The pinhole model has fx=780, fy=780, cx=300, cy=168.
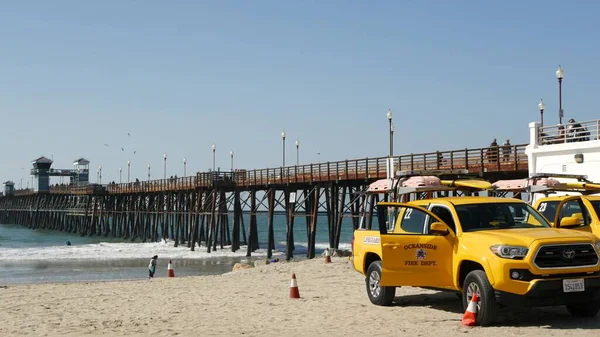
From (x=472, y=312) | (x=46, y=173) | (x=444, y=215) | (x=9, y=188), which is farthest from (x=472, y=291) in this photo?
(x=9, y=188)

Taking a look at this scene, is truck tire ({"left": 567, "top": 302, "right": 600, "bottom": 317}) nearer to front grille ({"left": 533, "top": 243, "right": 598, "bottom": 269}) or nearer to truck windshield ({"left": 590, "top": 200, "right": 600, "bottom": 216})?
front grille ({"left": 533, "top": 243, "right": 598, "bottom": 269})

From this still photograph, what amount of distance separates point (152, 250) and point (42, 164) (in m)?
57.3

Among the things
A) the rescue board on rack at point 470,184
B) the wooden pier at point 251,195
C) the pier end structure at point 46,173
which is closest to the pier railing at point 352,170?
the wooden pier at point 251,195

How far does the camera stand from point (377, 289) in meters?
12.6

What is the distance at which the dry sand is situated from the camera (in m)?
10.6

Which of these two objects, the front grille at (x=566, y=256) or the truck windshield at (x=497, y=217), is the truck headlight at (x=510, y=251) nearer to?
the front grille at (x=566, y=256)

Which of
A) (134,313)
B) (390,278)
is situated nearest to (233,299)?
(134,313)

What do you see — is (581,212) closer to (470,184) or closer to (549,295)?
(470,184)

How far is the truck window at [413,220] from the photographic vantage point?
11570 millimetres

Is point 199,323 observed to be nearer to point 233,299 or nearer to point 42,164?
point 233,299

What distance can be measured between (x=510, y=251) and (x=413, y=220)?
2.13 m

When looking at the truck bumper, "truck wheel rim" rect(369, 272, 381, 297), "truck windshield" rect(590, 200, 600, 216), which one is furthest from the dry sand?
"truck windshield" rect(590, 200, 600, 216)

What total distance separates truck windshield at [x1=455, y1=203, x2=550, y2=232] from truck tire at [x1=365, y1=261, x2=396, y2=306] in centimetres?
185

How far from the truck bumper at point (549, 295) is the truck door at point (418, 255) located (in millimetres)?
1256
